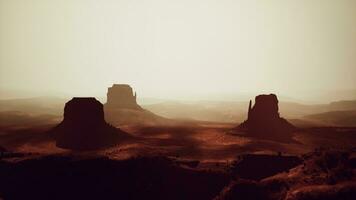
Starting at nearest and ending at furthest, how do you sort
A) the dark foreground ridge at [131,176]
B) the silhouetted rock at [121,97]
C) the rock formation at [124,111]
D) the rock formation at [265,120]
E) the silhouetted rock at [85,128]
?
the dark foreground ridge at [131,176]
the silhouetted rock at [85,128]
the rock formation at [265,120]
the rock formation at [124,111]
the silhouetted rock at [121,97]

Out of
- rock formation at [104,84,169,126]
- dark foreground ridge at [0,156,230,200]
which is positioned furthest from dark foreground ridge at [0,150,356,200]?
rock formation at [104,84,169,126]

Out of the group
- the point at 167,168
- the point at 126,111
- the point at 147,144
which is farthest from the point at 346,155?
the point at 126,111

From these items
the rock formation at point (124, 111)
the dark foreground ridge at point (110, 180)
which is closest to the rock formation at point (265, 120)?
the dark foreground ridge at point (110, 180)

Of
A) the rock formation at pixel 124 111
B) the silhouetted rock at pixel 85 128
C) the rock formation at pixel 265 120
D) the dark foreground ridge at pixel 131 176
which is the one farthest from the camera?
the rock formation at pixel 124 111

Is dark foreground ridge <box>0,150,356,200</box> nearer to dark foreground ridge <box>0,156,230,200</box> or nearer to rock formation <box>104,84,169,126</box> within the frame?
dark foreground ridge <box>0,156,230,200</box>

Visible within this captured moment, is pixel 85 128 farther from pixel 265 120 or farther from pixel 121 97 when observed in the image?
pixel 121 97

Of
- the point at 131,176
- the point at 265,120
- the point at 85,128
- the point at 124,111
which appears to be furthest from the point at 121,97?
the point at 131,176

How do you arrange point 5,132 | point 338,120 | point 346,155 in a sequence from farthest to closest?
point 338,120
point 5,132
point 346,155

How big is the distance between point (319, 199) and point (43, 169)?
24.0 metres

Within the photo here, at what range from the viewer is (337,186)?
23.9 meters

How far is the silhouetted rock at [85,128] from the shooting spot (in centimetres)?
5553

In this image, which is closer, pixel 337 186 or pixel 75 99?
pixel 337 186

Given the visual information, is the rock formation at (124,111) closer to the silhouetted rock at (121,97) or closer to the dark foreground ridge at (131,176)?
the silhouetted rock at (121,97)

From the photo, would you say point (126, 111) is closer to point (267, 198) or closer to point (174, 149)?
point (174, 149)
